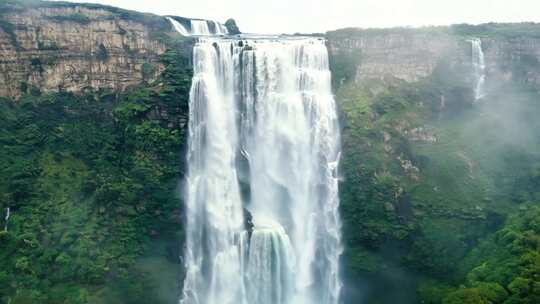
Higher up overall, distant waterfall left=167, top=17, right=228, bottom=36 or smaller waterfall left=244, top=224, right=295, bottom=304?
distant waterfall left=167, top=17, right=228, bottom=36

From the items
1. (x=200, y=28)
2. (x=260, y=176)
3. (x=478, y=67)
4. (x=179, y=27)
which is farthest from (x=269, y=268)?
(x=478, y=67)

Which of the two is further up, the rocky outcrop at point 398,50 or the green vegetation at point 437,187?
the rocky outcrop at point 398,50

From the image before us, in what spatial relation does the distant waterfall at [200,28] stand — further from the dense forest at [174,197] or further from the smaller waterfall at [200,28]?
the dense forest at [174,197]

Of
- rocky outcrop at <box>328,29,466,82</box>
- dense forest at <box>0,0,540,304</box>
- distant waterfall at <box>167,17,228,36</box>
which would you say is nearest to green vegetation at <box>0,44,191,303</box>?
dense forest at <box>0,0,540,304</box>

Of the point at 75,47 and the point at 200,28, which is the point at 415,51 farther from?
the point at 75,47

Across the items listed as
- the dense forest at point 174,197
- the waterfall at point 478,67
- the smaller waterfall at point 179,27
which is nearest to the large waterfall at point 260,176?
the dense forest at point 174,197

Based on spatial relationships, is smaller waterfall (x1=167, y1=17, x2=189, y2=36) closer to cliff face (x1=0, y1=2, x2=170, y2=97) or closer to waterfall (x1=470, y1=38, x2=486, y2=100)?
cliff face (x1=0, y1=2, x2=170, y2=97)

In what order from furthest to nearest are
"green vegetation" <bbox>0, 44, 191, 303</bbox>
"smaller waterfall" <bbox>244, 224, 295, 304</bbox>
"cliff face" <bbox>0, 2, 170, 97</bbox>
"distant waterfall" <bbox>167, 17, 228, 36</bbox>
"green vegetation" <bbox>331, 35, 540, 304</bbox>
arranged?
"distant waterfall" <bbox>167, 17, 228, 36</bbox>
"cliff face" <bbox>0, 2, 170, 97</bbox>
"smaller waterfall" <bbox>244, 224, 295, 304</bbox>
"green vegetation" <bbox>331, 35, 540, 304</bbox>
"green vegetation" <bbox>0, 44, 191, 303</bbox>
